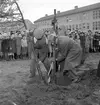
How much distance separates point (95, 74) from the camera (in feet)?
19.9

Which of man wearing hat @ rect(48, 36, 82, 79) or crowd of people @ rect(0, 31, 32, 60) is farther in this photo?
crowd of people @ rect(0, 31, 32, 60)

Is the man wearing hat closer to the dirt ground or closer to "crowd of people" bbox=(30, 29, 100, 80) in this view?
"crowd of people" bbox=(30, 29, 100, 80)

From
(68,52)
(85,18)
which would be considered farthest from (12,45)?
(85,18)

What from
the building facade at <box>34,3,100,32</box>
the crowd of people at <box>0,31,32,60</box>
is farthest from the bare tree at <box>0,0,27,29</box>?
→ the building facade at <box>34,3,100,32</box>

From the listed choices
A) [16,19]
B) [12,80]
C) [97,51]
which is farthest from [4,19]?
[12,80]

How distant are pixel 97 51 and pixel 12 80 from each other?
30.3ft

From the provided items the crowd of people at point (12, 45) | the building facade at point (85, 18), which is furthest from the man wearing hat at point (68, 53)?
the building facade at point (85, 18)

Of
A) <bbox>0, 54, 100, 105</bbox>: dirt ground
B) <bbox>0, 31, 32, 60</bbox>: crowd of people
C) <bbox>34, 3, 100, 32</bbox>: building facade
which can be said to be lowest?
<bbox>0, 54, 100, 105</bbox>: dirt ground

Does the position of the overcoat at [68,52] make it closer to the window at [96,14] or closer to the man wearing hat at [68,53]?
the man wearing hat at [68,53]

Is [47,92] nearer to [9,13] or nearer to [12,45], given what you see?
[12,45]

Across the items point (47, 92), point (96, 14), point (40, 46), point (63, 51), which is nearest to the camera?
point (47, 92)

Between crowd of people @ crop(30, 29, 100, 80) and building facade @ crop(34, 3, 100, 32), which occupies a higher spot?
Result: building facade @ crop(34, 3, 100, 32)

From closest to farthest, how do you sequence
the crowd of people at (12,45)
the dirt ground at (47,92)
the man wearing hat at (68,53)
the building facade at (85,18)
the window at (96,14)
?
1. the dirt ground at (47,92)
2. the man wearing hat at (68,53)
3. the crowd of people at (12,45)
4. the window at (96,14)
5. the building facade at (85,18)

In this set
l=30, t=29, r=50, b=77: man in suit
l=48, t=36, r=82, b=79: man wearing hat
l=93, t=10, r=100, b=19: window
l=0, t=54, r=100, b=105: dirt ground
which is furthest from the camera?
l=93, t=10, r=100, b=19: window
